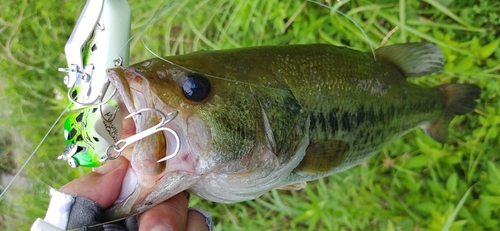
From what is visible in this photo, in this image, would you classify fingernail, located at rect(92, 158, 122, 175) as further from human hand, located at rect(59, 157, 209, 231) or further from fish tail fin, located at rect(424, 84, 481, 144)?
fish tail fin, located at rect(424, 84, 481, 144)

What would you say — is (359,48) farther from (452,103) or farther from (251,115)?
(251,115)

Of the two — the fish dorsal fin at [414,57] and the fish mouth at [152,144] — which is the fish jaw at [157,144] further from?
the fish dorsal fin at [414,57]

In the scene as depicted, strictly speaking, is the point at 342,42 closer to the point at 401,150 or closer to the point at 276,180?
the point at 401,150

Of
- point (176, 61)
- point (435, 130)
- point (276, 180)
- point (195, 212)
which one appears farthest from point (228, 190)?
point (435, 130)

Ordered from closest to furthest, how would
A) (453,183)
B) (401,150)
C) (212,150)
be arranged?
(212,150), (453,183), (401,150)

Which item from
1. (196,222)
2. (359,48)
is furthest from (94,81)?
(359,48)

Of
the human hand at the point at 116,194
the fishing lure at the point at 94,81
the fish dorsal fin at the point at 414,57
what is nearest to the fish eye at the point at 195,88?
the fishing lure at the point at 94,81
